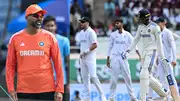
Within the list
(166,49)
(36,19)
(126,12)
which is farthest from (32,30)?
(126,12)

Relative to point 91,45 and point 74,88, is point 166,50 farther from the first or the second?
point 74,88

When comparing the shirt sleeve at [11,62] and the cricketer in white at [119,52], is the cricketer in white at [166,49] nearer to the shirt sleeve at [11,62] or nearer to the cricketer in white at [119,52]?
the cricketer in white at [119,52]

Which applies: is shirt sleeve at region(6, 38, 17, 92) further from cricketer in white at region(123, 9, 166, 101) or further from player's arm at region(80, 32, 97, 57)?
player's arm at region(80, 32, 97, 57)

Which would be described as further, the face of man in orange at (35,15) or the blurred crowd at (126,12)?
the blurred crowd at (126,12)

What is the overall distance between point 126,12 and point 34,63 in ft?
58.3

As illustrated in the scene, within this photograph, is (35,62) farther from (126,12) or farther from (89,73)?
(126,12)

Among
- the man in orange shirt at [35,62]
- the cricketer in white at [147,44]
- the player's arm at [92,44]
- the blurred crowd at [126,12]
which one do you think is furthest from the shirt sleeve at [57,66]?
the blurred crowd at [126,12]

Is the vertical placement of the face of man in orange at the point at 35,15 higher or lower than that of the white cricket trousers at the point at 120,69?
higher

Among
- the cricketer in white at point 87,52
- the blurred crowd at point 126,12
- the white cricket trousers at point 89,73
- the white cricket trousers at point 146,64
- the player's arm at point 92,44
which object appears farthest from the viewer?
the blurred crowd at point 126,12

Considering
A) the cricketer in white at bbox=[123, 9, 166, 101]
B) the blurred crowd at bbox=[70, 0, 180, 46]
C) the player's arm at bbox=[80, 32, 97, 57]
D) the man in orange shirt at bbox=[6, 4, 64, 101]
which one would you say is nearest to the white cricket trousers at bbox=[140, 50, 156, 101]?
the cricketer in white at bbox=[123, 9, 166, 101]

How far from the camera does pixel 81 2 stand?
26.6 m

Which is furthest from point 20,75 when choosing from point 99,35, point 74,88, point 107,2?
point 107,2

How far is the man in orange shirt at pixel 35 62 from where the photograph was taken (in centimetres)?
729

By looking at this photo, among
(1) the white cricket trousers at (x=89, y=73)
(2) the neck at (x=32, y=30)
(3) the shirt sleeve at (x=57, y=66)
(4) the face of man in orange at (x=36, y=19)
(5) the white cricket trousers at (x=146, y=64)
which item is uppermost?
(4) the face of man in orange at (x=36, y=19)
